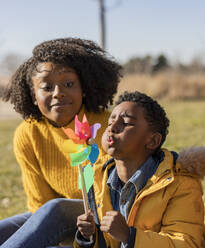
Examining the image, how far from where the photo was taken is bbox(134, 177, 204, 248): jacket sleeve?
1751 mm

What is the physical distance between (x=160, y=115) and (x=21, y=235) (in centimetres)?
94

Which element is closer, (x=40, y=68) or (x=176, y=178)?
(x=176, y=178)

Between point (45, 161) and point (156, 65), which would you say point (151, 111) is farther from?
point (156, 65)

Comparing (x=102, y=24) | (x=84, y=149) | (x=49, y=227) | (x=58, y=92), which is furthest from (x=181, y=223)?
(x=102, y=24)

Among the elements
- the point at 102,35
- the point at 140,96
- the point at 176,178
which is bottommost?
the point at 176,178

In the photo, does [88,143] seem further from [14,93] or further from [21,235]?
[14,93]

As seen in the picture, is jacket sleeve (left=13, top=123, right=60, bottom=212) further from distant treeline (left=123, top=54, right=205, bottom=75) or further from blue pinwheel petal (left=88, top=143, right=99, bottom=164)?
distant treeline (left=123, top=54, right=205, bottom=75)

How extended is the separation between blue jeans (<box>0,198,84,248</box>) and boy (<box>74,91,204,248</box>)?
0.66ft

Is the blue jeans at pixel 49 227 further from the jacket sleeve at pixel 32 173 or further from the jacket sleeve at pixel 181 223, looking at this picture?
the jacket sleeve at pixel 181 223

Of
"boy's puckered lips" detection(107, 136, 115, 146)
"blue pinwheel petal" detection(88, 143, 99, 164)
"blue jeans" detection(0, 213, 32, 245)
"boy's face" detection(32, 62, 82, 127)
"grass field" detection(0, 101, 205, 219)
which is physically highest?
"boy's face" detection(32, 62, 82, 127)

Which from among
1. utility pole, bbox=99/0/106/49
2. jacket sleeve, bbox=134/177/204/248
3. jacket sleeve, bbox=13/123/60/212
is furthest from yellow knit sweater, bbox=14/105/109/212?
utility pole, bbox=99/0/106/49

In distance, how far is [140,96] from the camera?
6.83 ft

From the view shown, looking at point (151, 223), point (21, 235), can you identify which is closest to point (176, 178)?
point (151, 223)

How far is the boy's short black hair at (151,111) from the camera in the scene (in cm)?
202
